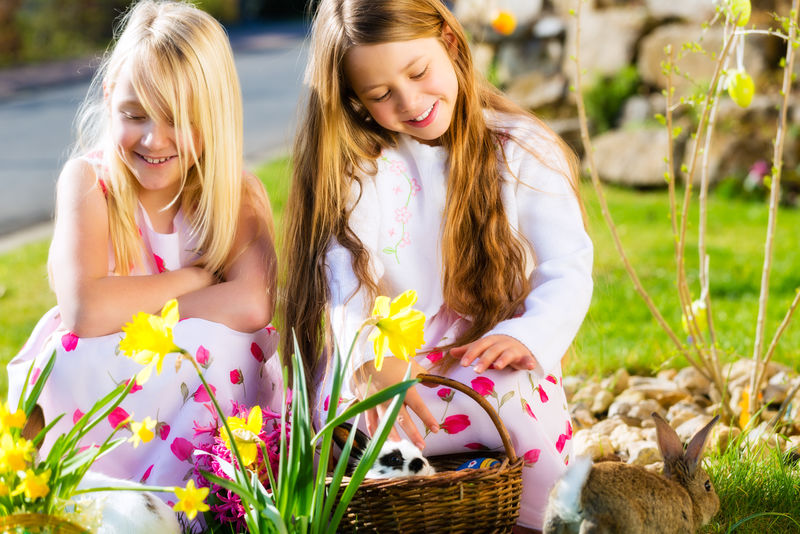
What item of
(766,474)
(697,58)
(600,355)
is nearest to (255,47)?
(697,58)

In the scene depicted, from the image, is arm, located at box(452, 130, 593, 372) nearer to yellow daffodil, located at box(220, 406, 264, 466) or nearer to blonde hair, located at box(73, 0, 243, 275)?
yellow daffodil, located at box(220, 406, 264, 466)

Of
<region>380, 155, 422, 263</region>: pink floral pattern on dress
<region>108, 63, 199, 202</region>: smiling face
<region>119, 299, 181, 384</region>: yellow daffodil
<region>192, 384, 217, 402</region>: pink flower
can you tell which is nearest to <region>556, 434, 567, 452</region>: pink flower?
<region>380, 155, 422, 263</region>: pink floral pattern on dress

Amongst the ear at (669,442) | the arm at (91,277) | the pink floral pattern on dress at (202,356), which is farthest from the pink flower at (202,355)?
the ear at (669,442)

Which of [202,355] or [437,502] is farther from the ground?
[202,355]

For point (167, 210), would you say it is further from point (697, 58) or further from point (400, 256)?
point (697, 58)

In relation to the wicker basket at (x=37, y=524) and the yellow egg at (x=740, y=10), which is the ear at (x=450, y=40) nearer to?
the yellow egg at (x=740, y=10)

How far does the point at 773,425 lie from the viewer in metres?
2.65

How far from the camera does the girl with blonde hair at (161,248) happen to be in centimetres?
228

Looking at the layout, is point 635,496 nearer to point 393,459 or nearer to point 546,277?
point 393,459

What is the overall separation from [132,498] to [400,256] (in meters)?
0.98

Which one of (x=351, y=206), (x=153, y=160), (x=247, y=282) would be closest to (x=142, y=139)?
(x=153, y=160)

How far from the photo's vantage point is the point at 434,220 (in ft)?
8.38

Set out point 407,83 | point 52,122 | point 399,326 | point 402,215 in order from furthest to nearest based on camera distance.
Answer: point 52,122, point 402,215, point 407,83, point 399,326

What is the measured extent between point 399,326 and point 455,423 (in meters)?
0.64
